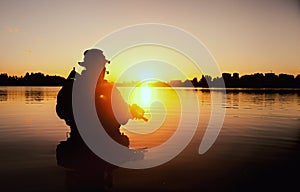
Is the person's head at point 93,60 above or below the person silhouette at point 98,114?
above

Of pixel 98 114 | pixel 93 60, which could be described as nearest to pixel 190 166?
pixel 98 114

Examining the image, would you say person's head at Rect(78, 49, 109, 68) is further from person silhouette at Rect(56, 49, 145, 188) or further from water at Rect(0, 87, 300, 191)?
water at Rect(0, 87, 300, 191)

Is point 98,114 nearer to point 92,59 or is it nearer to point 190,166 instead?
point 92,59

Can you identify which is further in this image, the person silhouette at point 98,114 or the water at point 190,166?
the water at point 190,166

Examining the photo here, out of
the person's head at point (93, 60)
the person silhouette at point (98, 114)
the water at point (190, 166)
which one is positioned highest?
the person's head at point (93, 60)

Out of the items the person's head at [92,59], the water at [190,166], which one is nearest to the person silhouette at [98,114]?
the person's head at [92,59]

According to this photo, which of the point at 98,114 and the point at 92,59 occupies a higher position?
the point at 92,59

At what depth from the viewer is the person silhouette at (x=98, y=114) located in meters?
10.1

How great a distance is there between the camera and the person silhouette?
396 inches

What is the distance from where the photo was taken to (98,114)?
10.4m

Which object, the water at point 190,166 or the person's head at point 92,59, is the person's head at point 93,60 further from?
the water at point 190,166

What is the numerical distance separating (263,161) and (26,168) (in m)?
10.8

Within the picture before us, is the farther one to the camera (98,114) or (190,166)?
(190,166)

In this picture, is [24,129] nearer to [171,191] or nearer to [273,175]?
[171,191]
